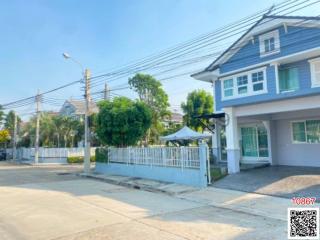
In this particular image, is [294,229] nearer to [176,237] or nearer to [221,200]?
[176,237]

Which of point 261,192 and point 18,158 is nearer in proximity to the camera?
point 261,192

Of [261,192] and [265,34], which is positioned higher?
[265,34]

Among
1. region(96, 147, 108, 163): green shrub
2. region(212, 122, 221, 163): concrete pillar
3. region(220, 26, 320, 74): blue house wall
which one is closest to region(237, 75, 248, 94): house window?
region(220, 26, 320, 74): blue house wall

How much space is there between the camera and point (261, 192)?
36.3 ft

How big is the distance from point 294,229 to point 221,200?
17.1ft

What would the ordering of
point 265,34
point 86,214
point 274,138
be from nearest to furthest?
point 86,214 < point 265,34 < point 274,138

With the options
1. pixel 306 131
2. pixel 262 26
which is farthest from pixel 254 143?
pixel 262 26

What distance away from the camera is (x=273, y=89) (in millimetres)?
14312

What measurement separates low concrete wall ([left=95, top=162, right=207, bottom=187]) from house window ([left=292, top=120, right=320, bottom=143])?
6.65 meters

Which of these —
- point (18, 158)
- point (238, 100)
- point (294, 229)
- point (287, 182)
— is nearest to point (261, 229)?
point (294, 229)

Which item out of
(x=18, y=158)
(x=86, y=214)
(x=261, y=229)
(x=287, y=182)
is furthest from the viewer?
(x=18, y=158)

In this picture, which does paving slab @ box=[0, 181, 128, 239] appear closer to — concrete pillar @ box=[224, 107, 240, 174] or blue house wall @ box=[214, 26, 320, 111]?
concrete pillar @ box=[224, 107, 240, 174]

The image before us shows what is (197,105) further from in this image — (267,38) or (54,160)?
(54,160)

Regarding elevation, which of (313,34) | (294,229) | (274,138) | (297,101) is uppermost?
(313,34)
